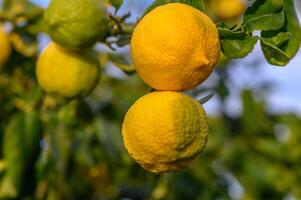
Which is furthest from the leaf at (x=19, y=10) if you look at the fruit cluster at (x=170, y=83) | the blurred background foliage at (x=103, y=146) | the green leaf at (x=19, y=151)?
the fruit cluster at (x=170, y=83)

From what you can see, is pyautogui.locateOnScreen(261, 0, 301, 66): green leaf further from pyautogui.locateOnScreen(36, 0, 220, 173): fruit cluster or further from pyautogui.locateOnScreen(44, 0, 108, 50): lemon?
pyautogui.locateOnScreen(44, 0, 108, 50): lemon

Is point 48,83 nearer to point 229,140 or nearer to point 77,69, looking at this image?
point 77,69

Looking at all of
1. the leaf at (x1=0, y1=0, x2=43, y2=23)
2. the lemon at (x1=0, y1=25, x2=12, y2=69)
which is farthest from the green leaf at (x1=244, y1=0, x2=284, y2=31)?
the lemon at (x1=0, y1=25, x2=12, y2=69)

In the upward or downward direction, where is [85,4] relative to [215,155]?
upward

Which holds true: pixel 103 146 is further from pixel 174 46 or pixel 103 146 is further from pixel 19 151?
pixel 174 46

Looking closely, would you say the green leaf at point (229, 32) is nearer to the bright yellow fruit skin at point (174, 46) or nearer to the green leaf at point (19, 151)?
the bright yellow fruit skin at point (174, 46)

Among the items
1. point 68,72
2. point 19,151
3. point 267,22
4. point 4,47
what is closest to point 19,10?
point 4,47

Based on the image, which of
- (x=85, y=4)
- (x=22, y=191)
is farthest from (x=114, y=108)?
(x=85, y=4)
